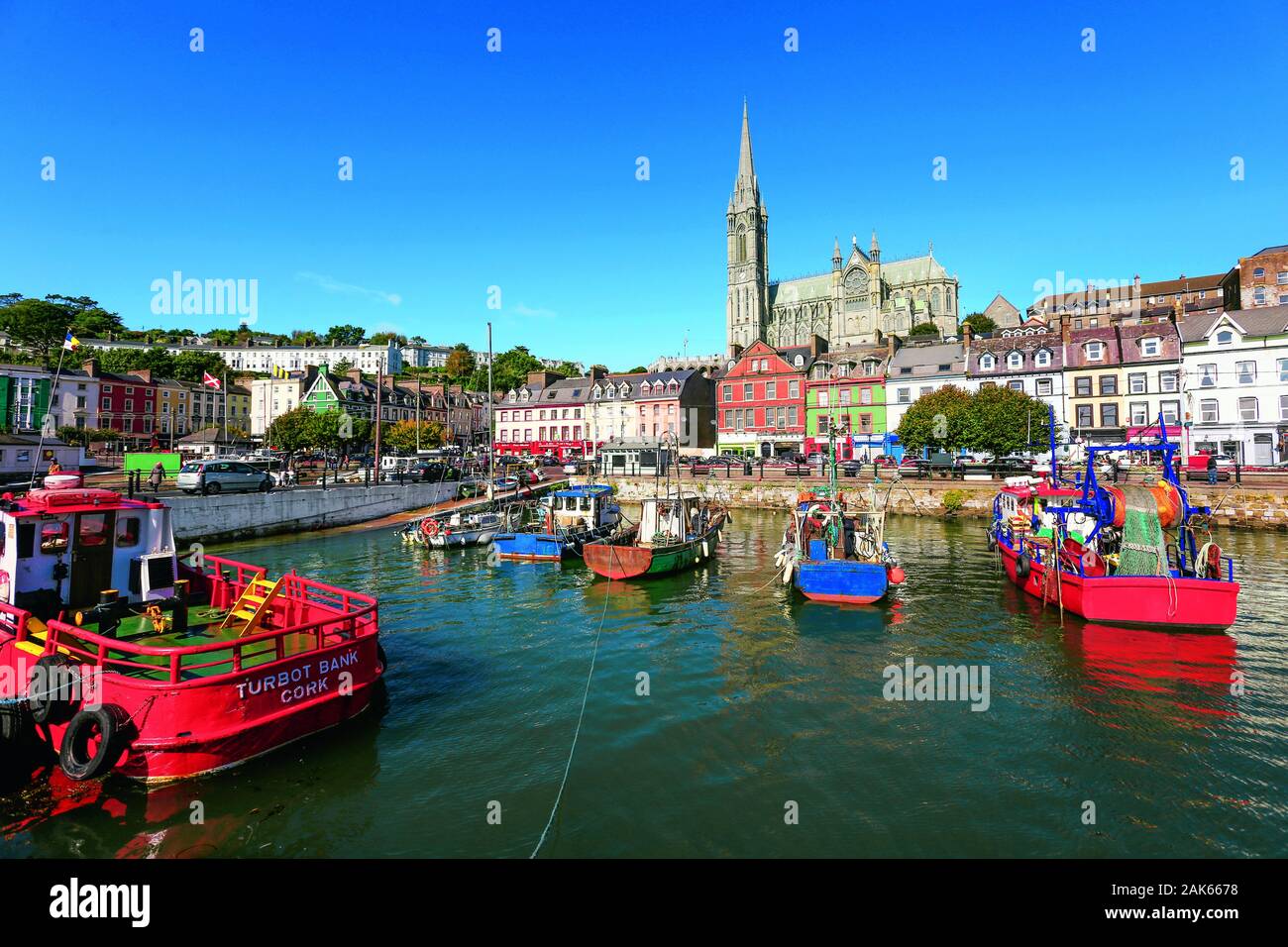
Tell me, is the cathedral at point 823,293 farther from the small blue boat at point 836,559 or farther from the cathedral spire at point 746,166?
the small blue boat at point 836,559

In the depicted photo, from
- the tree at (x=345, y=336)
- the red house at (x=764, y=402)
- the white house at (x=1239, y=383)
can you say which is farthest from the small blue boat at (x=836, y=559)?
the tree at (x=345, y=336)

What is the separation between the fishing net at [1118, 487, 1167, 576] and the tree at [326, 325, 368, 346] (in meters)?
190

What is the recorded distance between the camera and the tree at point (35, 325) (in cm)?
11100

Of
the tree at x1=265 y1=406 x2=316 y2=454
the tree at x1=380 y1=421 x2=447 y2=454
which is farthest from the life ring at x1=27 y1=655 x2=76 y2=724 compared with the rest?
the tree at x1=380 y1=421 x2=447 y2=454

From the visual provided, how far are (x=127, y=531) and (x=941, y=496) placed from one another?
4619 centimetres

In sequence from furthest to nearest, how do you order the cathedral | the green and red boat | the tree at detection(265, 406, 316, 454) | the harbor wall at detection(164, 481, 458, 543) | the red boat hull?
the cathedral, the tree at detection(265, 406, 316, 454), the harbor wall at detection(164, 481, 458, 543), the green and red boat, the red boat hull

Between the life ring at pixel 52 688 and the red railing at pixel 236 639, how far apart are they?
0.73 ft

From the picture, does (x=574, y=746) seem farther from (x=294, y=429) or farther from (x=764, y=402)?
(x=294, y=429)

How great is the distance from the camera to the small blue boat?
20016 mm

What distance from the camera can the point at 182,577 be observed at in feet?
45.4

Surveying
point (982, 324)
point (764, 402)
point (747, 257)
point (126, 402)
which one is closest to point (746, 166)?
point (747, 257)

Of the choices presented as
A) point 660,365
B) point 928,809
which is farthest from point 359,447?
A: point 660,365

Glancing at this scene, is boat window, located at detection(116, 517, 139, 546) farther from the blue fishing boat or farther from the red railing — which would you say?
the blue fishing boat
